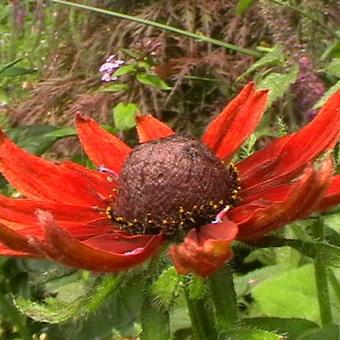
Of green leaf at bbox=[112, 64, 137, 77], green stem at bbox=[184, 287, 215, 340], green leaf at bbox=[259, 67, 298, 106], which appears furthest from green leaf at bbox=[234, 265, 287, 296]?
green leaf at bbox=[112, 64, 137, 77]

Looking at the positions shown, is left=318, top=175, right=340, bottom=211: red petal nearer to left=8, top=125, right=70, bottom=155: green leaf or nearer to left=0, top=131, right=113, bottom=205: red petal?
left=0, top=131, right=113, bottom=205: red petal

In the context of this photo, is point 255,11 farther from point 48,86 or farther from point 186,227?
point 186,227

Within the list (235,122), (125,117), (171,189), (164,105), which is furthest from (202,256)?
(164,105)

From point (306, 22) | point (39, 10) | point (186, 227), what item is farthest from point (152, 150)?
point (39, 10)

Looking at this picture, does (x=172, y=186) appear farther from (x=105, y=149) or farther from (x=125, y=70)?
(x=125, y=70)

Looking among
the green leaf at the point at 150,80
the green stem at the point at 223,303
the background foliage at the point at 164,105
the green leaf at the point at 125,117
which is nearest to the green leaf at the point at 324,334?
the background foliage at the point at 164,105

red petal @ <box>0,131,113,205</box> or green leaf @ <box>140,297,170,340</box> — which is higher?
red petal @ <box>0,131,113,205</box>
